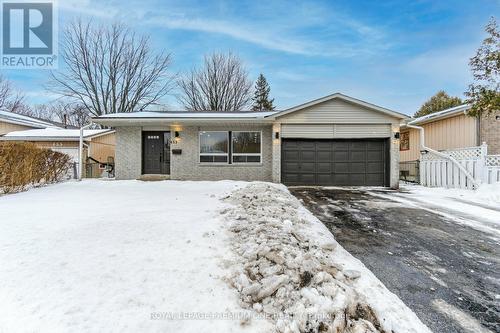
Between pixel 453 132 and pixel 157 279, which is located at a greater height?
pixel 453 132

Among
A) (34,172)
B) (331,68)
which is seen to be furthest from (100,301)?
(331,68)

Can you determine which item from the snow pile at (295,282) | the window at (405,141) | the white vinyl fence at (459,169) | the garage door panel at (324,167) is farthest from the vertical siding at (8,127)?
the window at (405,141)

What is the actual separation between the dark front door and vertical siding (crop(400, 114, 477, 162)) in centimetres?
1304

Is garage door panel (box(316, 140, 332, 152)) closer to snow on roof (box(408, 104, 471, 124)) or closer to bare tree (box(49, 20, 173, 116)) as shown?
snow on roof (box(408, 104, 471, 124))

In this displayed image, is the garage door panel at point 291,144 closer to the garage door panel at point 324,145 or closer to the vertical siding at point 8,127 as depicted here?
the garage door panel at point 324,145

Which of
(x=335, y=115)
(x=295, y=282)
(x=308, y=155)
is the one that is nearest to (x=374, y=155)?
(x=335, y=115)

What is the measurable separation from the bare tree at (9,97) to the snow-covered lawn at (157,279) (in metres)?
34.1

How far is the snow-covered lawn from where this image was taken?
1.81 meters

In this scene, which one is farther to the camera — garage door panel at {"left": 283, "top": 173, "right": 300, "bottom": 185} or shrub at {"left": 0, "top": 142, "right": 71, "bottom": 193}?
garage door panel at {"left": 283, "top": 173, "right": 300, "bottom": 185}

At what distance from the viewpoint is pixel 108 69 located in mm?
24281

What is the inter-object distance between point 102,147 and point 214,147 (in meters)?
10.1

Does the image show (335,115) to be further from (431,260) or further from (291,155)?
(431,260)

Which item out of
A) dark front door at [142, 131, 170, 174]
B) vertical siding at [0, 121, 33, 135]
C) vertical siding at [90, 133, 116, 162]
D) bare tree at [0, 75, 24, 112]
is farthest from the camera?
bare tree at [0, 75, 24, 112]

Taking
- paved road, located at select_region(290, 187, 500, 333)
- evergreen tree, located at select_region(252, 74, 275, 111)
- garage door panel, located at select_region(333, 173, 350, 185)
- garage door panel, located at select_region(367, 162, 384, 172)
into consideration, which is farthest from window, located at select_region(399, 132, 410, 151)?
evergreen tree, located at select_region(252, 74, 275, 111)
